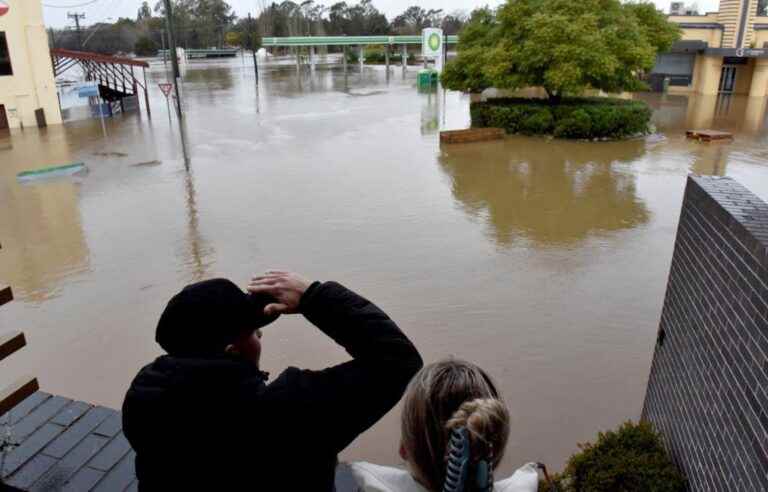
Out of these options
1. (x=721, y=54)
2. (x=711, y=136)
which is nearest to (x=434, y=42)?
(x=721, y=54)

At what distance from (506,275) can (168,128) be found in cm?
1705

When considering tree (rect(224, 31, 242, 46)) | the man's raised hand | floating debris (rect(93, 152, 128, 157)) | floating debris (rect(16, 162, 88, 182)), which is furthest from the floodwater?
tree (rect(224, 31, 242, 46))

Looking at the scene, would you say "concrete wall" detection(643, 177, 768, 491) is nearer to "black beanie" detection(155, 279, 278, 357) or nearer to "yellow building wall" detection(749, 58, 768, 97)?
"black beanie" detection(155, 279, 278, 357)

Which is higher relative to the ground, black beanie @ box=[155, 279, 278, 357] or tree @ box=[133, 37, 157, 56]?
tree @ box=[133, 37, 157, 56]

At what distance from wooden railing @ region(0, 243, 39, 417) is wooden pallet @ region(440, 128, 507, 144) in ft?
48.2

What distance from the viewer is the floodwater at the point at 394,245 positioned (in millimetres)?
5598

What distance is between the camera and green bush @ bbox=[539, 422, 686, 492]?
2.88 meters

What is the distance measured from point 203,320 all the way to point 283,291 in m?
0.25

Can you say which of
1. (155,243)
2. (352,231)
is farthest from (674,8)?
(155,243)

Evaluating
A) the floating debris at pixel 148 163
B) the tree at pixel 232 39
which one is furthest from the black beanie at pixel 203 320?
the tree at pixel 232 39

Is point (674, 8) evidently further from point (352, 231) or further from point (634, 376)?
point (634, 376)

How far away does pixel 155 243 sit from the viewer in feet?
29.8

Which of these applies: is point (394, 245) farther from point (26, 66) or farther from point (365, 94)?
point (365, 94)

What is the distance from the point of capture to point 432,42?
36.3m
